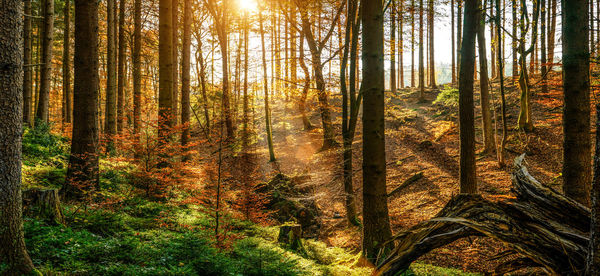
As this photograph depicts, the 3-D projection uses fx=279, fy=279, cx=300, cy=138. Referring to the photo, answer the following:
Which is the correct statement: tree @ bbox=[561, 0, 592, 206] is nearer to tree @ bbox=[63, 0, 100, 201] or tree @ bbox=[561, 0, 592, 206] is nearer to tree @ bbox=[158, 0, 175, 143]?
tree @ bbox=[63, 0, 100, 201]

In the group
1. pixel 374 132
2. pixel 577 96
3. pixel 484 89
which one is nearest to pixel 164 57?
pixel 374 132

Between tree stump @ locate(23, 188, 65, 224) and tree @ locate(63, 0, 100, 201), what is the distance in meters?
1.29

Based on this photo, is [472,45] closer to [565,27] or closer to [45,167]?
[565,27]

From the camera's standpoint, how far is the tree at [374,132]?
16.2ft

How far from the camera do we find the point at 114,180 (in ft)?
24.1

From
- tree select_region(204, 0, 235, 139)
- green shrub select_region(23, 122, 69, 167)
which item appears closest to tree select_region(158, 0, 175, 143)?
green shrub select_region(23, 122, 69, 167)

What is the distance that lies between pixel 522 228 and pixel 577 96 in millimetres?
3727

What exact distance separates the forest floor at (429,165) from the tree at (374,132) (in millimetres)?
1314

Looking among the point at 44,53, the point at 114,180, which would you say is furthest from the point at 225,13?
the point at 114,180

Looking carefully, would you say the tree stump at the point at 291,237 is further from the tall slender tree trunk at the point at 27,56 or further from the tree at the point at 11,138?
the tall slender tree trunk at the point at 27,56

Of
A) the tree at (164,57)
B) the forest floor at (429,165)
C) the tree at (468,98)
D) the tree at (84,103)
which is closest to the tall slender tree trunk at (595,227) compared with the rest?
the forest floor at (429,165)

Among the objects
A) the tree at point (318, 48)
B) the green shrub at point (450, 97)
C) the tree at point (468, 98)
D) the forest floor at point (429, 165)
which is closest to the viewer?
the tree at point (468, 98)

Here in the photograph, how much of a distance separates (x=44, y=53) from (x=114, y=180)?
21.8 ft

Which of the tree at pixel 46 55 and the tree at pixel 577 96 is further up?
the tree at pixel 46 55
